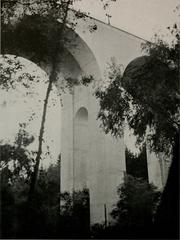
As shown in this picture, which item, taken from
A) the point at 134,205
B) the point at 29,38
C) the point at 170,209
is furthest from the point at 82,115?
the point at 170,209

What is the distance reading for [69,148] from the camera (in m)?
17.7

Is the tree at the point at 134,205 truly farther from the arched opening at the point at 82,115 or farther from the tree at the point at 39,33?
the arched opening at the point at 82,115

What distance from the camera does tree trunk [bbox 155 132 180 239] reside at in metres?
3.89

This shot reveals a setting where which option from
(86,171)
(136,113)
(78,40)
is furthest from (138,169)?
(136,113)

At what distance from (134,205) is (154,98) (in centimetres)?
440

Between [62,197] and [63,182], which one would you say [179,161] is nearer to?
[62,197]

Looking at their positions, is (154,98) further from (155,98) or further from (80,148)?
(80,148)

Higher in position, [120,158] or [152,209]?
[120,158]

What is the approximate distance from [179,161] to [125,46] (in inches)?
540

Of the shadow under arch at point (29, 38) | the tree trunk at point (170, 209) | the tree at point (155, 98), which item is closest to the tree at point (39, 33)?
the shadow under arch at point (29, 38)

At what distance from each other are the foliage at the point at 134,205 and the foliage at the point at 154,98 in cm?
272

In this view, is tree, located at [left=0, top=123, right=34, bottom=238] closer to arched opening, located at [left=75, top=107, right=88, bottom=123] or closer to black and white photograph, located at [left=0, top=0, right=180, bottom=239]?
black and white photograph, located at [left=0, top=0, right=180, bottom=239]

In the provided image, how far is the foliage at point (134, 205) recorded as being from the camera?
12266mm

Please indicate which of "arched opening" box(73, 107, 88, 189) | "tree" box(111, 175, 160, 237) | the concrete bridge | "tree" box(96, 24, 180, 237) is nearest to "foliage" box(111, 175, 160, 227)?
"tree" box(111, 175, 160, 237)
